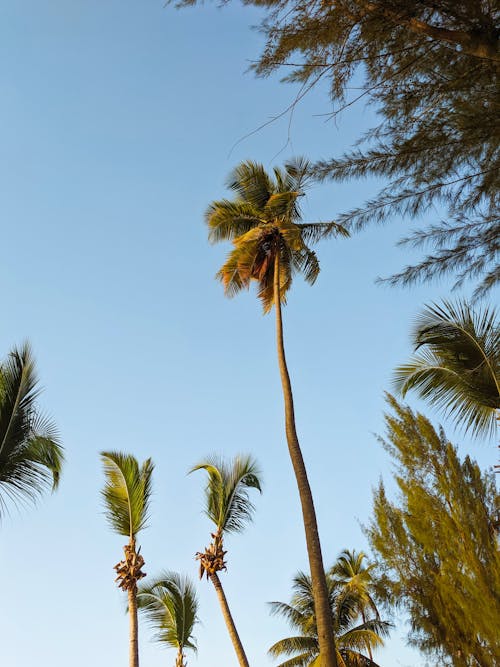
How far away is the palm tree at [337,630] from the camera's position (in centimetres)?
2522

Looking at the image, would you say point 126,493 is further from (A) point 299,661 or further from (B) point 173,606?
(A) point 299,661

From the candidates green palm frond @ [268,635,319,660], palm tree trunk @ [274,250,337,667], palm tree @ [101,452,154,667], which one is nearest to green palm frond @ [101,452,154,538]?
palm tree @ [101,452,154,667]

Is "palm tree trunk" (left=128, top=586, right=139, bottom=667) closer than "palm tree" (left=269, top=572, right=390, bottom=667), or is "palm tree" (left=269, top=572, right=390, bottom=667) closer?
"palm tree trunk" (left=128, top=586, right=139, bottom=667)

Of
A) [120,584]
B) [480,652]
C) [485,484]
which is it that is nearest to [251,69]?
[485,484]

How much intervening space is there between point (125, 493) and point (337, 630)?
14.7 metres

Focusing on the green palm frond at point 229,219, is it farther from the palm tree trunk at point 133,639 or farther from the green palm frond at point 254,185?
the palm tree trunk at point 133,639

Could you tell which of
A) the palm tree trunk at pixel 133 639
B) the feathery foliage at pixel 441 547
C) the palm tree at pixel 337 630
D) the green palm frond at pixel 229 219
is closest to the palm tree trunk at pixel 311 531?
the feathery foliage at pixel 441 547

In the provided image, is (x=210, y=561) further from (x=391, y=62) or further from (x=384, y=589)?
(x=391, y=62)

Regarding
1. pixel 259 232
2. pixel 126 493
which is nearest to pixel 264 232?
pixel 259 232

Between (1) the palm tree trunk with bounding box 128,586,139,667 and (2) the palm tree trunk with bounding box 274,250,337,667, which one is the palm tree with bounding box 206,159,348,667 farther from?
(1) the palm tree trunk with bounding box 128,586,139,667

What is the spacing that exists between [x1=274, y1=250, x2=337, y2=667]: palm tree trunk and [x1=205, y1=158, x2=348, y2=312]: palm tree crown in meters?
2.31

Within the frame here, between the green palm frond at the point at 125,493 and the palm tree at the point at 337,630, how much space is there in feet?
38.3

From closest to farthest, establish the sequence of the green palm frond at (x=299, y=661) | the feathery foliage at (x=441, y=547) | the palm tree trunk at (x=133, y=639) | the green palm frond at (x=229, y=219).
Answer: the feathery foliage at (x=441, y=547) → the palm tree trunk at (x=133, y=639) → the green palm frond at (x=229, y=219) → the green palm frond at (x=299, y=661)

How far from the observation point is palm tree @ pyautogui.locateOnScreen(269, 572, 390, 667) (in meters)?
25.2
